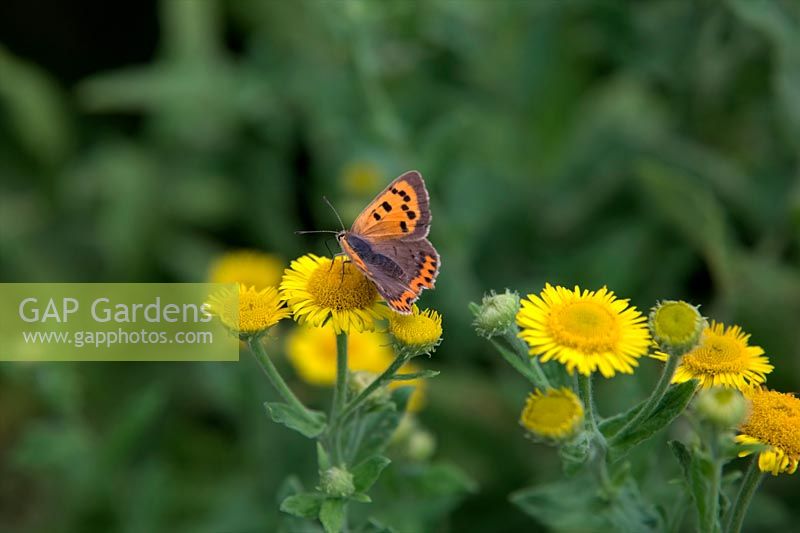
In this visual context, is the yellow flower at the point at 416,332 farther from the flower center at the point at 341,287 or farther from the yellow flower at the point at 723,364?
the yellow flower at the point at 723,364

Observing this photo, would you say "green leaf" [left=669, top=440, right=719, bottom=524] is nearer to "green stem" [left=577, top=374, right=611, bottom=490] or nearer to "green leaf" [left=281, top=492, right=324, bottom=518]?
"green stem" [left=577, top=374, right=611, bottom=490]

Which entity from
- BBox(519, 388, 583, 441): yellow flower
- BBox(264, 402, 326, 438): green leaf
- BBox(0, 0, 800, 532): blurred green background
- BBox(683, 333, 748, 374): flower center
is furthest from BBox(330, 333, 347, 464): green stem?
BBox(0, 0, 800, 532): blurred green background

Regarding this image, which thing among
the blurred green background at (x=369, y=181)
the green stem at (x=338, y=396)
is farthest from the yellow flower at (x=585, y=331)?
the blurred green background at (x=369, y=181)

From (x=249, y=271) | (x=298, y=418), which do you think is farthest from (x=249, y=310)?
(x=249, y=271)

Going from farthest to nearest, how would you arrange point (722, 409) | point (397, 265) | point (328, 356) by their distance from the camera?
point (328, 356) → point (397, 265) → point (722, 409)

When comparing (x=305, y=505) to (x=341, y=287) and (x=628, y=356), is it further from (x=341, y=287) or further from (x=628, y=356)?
(x=628, y=356)
